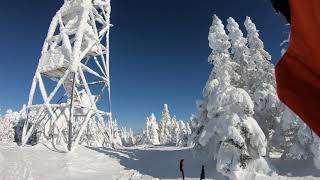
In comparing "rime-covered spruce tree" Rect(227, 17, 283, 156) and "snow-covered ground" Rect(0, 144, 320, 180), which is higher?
"rime-covered spruce tree" Rect(227, 17, 283, 156)

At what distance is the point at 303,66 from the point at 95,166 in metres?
23.8

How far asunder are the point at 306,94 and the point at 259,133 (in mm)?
21120

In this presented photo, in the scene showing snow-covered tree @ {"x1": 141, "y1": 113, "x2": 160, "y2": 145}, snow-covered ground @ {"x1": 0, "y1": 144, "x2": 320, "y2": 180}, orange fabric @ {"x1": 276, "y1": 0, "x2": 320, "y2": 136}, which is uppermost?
snow-covered tree @ {"x1": 141, "y1": 113, "x2": 160, "y2": 145}

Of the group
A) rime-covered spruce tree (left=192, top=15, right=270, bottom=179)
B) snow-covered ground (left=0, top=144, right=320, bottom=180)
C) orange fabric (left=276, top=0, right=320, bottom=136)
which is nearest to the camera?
orange fabric (left=276, top=0, right=320, bottom=136)

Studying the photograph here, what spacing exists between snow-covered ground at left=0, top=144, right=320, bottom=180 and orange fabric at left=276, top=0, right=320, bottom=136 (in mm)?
19493

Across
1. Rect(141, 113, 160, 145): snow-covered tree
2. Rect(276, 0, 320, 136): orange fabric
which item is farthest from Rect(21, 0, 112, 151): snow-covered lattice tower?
Rect(141, 113, 160, 145): snow-covered tree

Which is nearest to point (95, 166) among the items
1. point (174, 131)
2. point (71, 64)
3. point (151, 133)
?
point (71, 64)

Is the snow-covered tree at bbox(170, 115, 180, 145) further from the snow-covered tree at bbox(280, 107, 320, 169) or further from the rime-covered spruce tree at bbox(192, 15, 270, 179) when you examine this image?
the rime-covered spruce tree at bbox(192, 15, 270, 179)

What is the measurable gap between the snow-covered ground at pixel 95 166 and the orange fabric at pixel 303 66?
19.5m

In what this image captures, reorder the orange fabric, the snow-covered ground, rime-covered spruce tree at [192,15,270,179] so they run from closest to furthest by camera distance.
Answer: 1. the orange fabric
2. the snow-covered ground
3. rime-covered spruce tree at [192,15,270,179]

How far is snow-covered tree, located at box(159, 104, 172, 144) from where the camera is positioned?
347 feet

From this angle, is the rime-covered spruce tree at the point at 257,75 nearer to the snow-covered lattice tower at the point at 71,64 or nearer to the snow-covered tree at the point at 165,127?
the snow-covered lattice tower at the point at 71,64

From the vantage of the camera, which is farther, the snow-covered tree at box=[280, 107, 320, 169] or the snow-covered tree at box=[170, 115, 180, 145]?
the snow-covered tree at box=[170, 115, 180, 145]

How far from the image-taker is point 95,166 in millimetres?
24344
